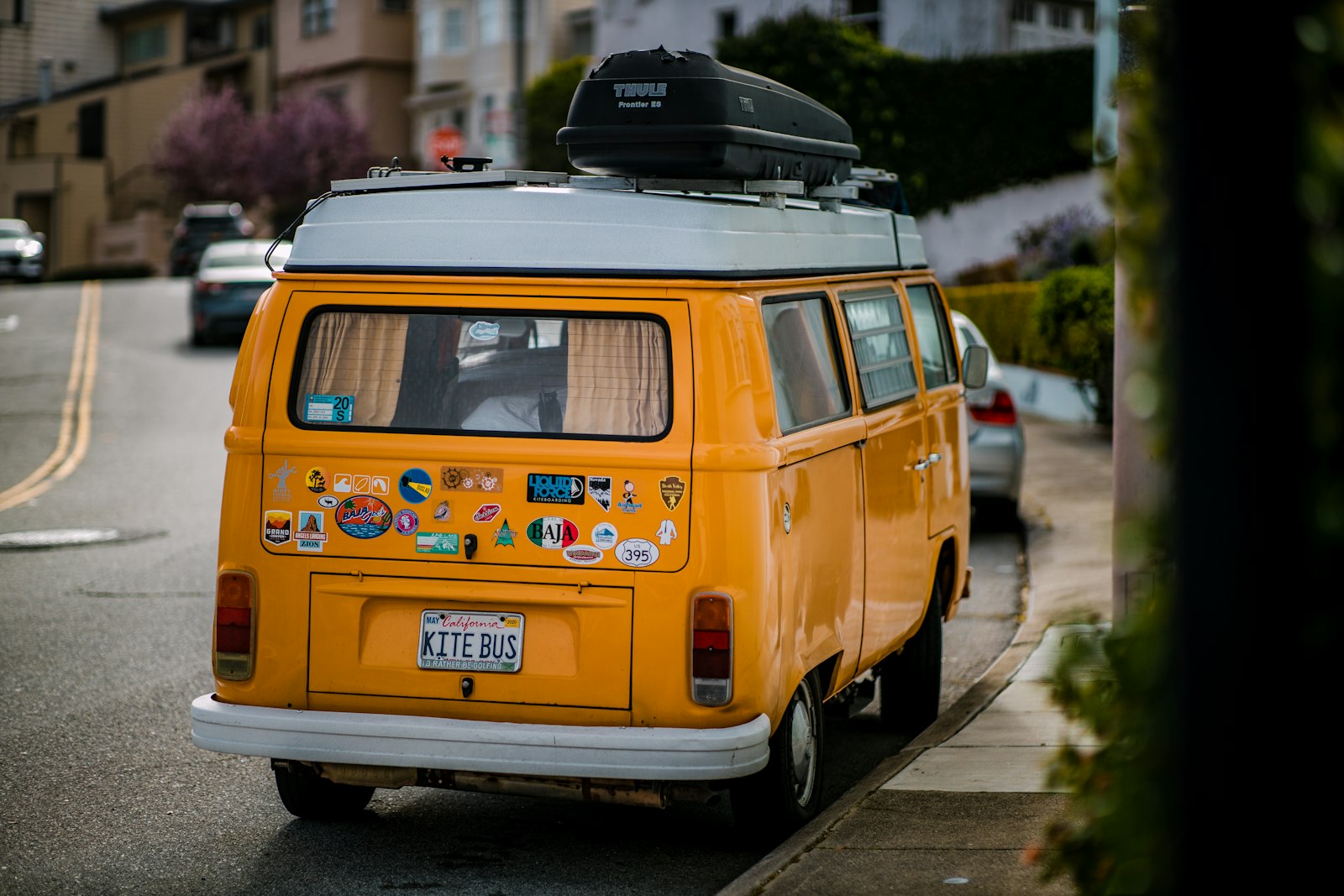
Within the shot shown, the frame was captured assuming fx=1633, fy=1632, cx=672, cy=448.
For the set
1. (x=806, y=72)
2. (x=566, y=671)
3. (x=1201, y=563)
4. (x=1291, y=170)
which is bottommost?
(x=566, y=671)

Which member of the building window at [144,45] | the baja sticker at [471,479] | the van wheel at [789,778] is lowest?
the van wheel at [789,778]

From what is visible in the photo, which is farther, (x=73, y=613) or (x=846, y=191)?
(x=73, y=613)

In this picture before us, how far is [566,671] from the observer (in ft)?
16.4

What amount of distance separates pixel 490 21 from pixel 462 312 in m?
49.5

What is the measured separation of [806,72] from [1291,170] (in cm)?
2803

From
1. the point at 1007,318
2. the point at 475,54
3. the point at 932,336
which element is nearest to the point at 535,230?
the point at 932,336

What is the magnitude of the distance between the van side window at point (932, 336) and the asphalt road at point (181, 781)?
5.18 feet

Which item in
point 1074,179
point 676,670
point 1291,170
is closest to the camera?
point 1291,170

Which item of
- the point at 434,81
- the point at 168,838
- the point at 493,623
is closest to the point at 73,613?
the point at 168,838

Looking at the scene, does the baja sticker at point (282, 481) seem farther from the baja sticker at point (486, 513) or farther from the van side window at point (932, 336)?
the van side window at point (932, 336)

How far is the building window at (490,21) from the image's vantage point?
51969 millimetres

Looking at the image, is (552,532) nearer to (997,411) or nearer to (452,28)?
(997,411)

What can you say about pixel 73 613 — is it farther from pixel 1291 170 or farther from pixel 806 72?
pixel 806 72

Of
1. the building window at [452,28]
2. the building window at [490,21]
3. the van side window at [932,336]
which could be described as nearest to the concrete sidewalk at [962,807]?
the van side window at [932,336]
